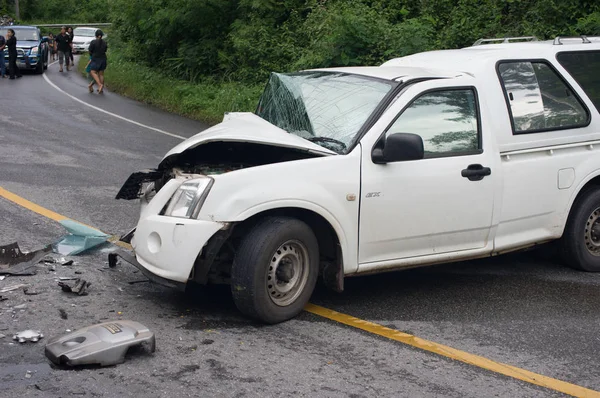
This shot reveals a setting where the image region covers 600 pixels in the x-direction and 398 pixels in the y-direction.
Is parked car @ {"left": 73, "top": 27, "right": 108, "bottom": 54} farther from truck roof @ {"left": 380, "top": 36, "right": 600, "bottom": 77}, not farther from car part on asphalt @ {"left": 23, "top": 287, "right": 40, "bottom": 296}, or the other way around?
car part on asphalt @ {"left": 23, "top": 287, "right": 40, "bottom": 296}

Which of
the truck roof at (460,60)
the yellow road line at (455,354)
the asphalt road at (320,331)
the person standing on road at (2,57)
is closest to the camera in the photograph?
the asphalt road at (320,331)

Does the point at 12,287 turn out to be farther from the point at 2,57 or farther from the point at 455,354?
the point at 2,57

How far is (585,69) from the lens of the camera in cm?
744

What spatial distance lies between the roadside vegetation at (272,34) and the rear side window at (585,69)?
7665 mm

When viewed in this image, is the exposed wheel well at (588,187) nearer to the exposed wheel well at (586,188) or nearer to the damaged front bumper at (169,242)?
the exposed wheel well at (586,188)

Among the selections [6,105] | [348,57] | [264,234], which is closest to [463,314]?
[264,234]

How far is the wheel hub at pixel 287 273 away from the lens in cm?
555

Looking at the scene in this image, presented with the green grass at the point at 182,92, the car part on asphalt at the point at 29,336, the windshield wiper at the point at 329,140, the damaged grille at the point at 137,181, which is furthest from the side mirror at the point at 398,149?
the green grass at the point at 182,92

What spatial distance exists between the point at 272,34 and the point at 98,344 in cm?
1750

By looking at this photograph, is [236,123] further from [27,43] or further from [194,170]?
[27,43]

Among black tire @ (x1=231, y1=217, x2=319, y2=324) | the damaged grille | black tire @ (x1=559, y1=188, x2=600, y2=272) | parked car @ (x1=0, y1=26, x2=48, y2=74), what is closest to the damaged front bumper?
black tire @ (x1=231, y1=217, x2=319, y2=324)

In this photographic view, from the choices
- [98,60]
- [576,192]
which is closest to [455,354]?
[576,192]

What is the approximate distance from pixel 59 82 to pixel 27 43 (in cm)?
486

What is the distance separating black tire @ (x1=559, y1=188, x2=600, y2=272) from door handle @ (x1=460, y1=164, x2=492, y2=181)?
1274 millimetres
